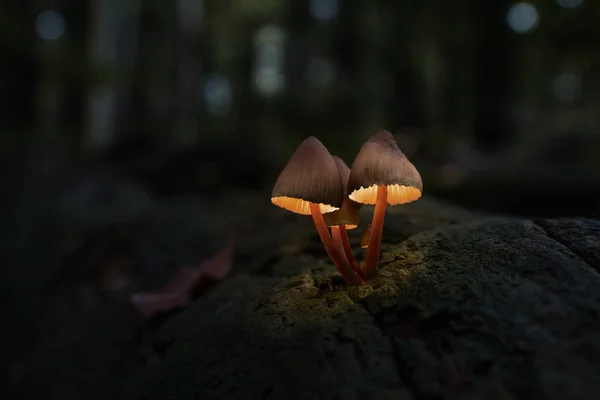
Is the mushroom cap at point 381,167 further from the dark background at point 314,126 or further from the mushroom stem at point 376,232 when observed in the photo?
the dark background at point 314,126

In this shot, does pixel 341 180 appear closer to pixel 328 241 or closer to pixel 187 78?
pixel 328 241

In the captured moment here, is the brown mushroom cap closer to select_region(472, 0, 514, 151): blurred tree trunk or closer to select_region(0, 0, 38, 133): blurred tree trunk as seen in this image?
select_region(0, 0, 38, 133): blurred tree trunk

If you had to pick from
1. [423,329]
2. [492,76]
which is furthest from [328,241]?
[492,76]

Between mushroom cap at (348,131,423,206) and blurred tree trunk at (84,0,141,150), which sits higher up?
blurred tree trunk at (84,0,141,150)

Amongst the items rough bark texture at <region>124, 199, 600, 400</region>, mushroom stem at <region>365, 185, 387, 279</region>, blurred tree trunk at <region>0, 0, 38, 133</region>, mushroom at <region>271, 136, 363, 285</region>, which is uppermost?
blurred tree trunk at <region>0, 0, 38, 133</region>

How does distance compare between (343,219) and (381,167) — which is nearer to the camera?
(381,167)

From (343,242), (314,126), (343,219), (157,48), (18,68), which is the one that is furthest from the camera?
(157,48)

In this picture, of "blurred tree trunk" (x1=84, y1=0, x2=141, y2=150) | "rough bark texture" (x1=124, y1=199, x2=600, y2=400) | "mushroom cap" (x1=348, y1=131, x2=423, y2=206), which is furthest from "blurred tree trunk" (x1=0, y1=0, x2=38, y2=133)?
"blurred tree trunk" (x1=84, y1=0, x2=141, y2=150)

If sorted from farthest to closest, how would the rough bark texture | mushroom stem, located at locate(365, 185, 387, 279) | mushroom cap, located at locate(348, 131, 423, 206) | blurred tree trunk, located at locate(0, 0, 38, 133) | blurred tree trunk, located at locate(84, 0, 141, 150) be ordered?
blurred tree trunk, located at locate(84, 0, 141, 150)
blurred tree trunk, located at locate(0, 0, 38, 133)
mushroom stem, located at locate(365, 185, 387, 279)
mushroom cap, located at locate(348, 131, 423, 206)
the rough bark texture
